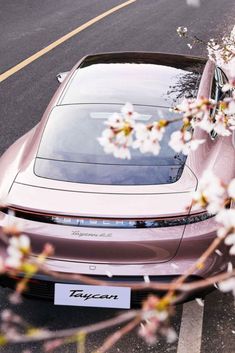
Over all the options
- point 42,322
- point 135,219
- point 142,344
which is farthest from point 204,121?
point 42,322

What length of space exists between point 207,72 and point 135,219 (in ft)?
6.12

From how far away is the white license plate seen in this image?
3.53 meters

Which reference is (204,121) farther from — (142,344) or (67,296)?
(142,344)

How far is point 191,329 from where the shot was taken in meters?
3.96

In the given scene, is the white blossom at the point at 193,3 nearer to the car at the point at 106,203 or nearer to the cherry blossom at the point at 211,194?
the car at the point at 106,203

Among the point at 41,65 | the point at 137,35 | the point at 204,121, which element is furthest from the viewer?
the point at 137,35

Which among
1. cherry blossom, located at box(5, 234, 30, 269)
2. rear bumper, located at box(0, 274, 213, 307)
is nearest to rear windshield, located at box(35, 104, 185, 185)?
rear bumper, located at box(0, 274, 213, 307)

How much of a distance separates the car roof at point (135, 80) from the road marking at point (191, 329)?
4.62 feet

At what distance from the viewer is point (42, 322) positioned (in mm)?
4062

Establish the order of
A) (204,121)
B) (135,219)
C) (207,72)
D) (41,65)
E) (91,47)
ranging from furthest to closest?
(91,47), (41,65), (207,72), (135,219), (204,121)

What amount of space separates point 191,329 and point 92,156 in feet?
4.21

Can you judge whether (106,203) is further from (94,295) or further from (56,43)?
(56,43)

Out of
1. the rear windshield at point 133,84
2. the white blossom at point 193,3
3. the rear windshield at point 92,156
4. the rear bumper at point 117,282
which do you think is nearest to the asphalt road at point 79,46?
the white blossom at point 193,3

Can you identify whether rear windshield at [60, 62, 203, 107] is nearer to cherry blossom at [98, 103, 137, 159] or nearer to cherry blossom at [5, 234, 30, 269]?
cherry blossom at [98, 103, 137, 159]
